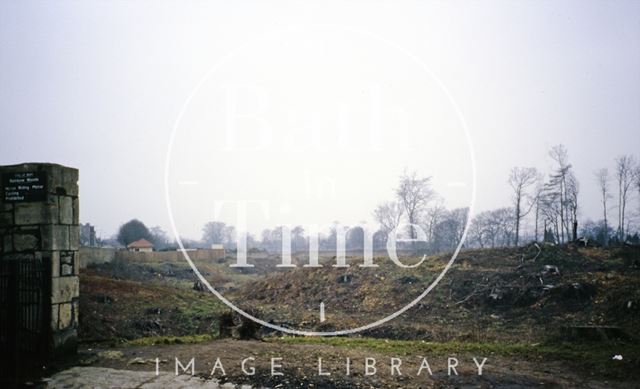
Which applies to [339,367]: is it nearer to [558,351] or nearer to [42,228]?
[558,351]

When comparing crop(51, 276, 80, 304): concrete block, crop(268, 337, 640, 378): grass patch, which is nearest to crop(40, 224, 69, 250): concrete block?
crop(51, 276, 80, 304): concrete block

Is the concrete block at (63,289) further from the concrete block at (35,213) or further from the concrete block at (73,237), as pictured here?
the concrete block at (35,213)

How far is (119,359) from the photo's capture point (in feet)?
20.9

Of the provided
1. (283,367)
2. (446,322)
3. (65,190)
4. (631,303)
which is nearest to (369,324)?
(446,322)

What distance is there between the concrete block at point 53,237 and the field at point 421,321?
1.86m

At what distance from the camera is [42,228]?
6270 millimetres

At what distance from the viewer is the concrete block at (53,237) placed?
624 cm

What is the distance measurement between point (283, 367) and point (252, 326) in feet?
9.16

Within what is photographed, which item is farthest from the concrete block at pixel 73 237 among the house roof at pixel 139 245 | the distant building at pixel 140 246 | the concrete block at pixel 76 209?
the house roof at pixel 139 245

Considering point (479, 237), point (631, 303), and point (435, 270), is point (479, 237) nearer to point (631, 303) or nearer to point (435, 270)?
point (435, 270)

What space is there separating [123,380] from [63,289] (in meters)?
2.09

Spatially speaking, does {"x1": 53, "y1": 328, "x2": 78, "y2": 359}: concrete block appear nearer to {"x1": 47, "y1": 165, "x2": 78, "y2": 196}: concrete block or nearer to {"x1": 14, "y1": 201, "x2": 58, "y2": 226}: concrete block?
{"x1": 14, "y1": 201, "x2": 58, "y2": 226}: concrete block

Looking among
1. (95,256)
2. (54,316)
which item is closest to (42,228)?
(54,316)

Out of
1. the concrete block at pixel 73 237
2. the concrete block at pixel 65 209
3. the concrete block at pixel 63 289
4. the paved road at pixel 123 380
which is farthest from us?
the concrete block at pixel 73 237
